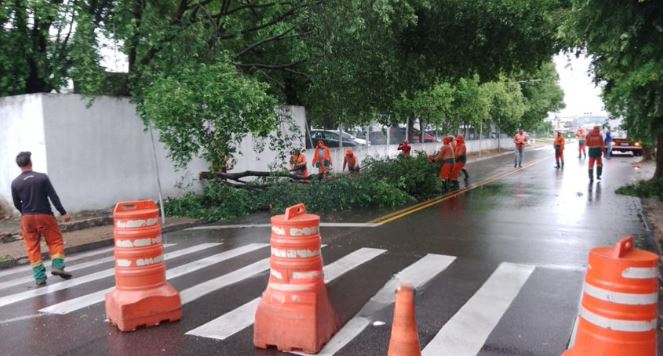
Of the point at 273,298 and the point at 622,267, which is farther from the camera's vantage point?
the point at 273,298

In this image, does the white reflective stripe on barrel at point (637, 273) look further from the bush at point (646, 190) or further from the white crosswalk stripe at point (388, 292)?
the bush at point (646, 190)

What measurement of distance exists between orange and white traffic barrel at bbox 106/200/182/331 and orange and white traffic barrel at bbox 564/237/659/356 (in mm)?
3974

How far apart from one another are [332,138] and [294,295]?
69.9 ft

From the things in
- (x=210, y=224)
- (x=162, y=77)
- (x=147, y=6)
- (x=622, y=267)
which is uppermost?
(x=147, y=6)

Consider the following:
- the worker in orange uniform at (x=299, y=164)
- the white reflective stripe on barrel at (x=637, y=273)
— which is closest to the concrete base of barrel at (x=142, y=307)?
the white reflective stripe on barrel at (x=637, y=273)

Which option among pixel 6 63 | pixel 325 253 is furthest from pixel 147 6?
pixel 325 253

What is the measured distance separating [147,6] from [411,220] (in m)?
7.73

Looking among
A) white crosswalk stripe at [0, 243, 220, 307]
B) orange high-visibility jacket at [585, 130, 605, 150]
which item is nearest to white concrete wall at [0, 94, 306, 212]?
white crosswalk stripe at [0, 243, 220, 307]

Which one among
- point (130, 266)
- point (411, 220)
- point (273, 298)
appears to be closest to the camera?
point (273, 298)

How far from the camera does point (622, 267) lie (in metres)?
3.49

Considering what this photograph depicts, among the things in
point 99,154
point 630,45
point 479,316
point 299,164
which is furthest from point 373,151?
point 479,316

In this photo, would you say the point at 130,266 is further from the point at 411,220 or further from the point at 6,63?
the point at 6,63

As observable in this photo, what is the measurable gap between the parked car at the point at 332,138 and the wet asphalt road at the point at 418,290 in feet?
40.5

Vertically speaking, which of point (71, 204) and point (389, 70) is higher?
point (389, 70)
